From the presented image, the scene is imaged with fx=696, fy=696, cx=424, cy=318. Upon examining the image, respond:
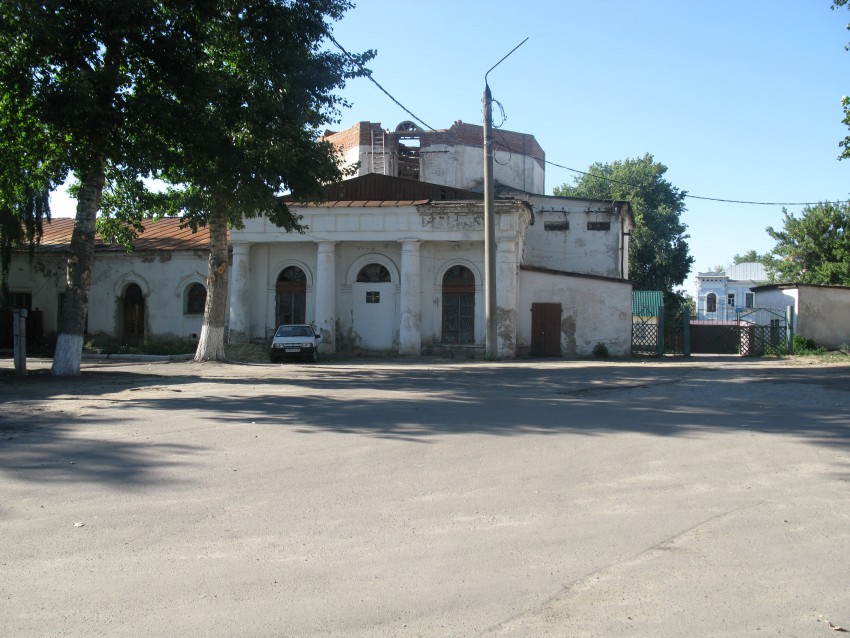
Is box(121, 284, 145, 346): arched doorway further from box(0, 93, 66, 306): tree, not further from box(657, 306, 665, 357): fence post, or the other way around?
box(657, 306, 665, 357): fence post

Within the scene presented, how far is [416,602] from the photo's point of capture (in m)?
3.90

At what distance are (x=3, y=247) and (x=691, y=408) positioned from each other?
2707 centimetres

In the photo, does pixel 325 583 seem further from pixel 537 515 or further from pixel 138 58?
pixel 138 58

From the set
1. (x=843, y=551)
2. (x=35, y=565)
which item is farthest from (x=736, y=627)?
(x=35, y=565)

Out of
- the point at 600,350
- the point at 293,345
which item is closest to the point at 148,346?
Answer: the point at 293,345

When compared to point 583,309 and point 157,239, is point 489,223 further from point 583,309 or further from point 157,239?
point 157,239

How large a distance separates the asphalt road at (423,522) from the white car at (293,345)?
1392 cm

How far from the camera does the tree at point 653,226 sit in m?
49.7

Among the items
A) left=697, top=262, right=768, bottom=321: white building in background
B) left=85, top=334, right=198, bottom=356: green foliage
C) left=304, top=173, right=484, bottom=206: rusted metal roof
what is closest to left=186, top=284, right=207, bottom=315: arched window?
left=85, top=334, right=198, bottom=356: green foliage

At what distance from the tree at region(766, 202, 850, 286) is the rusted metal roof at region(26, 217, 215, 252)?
34.8 metres

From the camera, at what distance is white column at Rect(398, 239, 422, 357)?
28047 millimetres

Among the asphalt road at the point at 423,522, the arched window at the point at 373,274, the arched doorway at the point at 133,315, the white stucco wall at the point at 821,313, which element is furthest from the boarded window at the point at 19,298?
the white stucco wall at the point at 821,313

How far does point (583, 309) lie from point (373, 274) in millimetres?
8900

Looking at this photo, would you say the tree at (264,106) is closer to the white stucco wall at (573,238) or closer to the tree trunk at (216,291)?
the tree trunk at (216,291)
